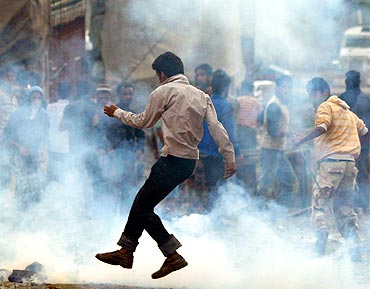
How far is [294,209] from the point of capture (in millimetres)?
11195

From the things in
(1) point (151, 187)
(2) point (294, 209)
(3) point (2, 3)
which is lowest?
(2) point (294, 209)

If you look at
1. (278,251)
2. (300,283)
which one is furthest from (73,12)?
(300,283)

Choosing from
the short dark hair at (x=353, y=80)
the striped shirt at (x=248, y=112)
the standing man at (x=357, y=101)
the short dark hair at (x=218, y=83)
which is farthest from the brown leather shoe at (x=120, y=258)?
the striped shirt at (x=248, y=112)

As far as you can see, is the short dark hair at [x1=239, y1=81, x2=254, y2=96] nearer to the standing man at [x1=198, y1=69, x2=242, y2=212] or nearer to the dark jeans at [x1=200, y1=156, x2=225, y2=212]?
the standing man at [x1=198, y1=69, x2=242, y2=212]

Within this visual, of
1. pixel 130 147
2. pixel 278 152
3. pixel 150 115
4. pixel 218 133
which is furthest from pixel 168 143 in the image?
pixel 278 152

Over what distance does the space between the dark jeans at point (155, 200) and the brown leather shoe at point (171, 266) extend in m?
0.05

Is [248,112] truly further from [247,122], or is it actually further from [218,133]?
[218,133]

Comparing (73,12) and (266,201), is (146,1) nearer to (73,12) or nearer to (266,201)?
(73,12)

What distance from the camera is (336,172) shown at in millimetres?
8281

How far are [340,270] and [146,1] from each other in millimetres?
5741

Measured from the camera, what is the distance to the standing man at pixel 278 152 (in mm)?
11227

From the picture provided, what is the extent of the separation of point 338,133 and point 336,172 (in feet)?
1.16

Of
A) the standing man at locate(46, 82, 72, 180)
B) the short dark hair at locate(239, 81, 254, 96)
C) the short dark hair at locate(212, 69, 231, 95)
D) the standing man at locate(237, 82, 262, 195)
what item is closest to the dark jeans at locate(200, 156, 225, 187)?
the short dark hair at locate(212, 69, 231, 95)

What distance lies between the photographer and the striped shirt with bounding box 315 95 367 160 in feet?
26.9
